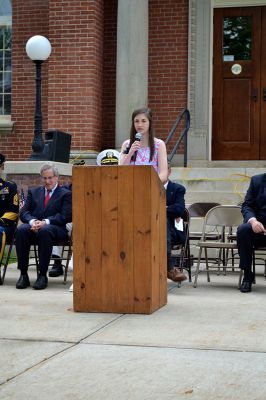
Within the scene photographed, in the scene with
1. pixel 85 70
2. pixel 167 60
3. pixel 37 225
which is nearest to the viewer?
pixel 37 225

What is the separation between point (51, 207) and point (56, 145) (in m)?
3.39

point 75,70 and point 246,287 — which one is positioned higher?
point 75,70

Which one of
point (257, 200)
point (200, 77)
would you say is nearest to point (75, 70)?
point (200, 77)

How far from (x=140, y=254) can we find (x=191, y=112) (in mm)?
8090

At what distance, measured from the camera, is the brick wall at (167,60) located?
13.8 metres

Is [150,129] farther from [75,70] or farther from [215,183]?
[75,70]

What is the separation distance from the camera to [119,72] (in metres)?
12.8

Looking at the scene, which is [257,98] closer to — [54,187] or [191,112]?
[191,112]

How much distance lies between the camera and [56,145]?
11.4 m

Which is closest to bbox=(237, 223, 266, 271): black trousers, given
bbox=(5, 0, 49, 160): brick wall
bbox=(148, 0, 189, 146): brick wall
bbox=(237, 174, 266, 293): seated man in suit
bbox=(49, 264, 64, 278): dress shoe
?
bbox=(237, 174, 266, 293): seated man in suit

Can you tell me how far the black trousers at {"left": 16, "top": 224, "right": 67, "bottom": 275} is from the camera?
7.68 m

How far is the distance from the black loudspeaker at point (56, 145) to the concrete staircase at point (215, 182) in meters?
1.77

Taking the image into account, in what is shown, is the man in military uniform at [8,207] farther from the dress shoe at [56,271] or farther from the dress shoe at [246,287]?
the dress shoe at [246,287]

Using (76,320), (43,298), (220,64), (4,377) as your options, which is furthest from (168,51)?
(4,377)
